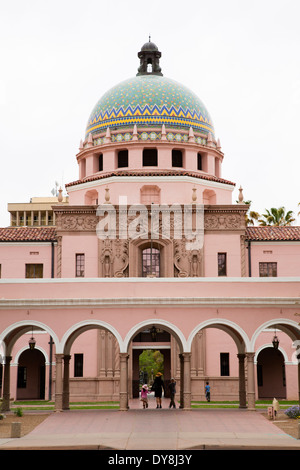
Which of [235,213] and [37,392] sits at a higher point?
[235,213]

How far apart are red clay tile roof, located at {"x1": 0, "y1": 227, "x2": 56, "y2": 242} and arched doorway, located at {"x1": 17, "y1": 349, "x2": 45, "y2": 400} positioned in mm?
6742

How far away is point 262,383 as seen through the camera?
40531mm

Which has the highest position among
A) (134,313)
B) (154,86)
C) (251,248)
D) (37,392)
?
(154,86)

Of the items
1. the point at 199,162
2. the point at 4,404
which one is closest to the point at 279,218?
the point at 199,162

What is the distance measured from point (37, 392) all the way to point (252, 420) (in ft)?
63.4

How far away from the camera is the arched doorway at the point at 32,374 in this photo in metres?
41.0

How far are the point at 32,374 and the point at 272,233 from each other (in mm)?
16642

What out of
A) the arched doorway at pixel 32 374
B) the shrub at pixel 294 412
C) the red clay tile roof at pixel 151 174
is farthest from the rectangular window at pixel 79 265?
the shrub at pixel 294 412

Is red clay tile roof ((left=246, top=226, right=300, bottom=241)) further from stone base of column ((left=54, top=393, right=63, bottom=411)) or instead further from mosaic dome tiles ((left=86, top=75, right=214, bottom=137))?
stone base of column ((left=54, top=393, right=63, bottom=411))

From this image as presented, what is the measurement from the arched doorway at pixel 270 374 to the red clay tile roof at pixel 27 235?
14.3m

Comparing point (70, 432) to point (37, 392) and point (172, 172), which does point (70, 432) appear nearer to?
point (37, 392)
